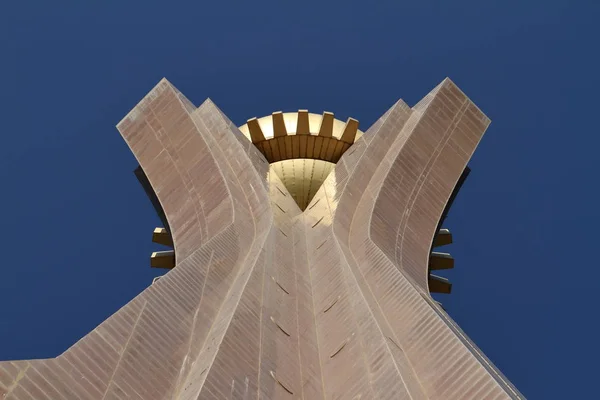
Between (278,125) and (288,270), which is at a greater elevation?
(278,125)

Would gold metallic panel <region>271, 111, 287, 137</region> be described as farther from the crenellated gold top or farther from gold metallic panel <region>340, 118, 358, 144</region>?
gold metallic panel <region>340, 118, 358, 144</region>

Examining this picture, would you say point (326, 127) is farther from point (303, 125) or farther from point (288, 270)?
point (288, 270)

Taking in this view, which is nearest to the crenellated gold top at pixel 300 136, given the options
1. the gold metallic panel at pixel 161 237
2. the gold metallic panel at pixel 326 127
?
the gold metallic panel at pixel 326 127

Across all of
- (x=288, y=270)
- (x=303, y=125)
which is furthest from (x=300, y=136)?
(x=288, y=270)

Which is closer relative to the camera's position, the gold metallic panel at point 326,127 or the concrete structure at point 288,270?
the concrete structure at point 288,270

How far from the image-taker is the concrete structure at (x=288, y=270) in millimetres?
10609

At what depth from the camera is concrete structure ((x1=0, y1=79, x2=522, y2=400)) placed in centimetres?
1061

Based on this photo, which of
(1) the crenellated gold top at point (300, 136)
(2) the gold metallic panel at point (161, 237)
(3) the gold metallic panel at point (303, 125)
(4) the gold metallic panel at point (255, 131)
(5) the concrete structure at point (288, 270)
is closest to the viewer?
(5) the concrete structure at point (288, 270)

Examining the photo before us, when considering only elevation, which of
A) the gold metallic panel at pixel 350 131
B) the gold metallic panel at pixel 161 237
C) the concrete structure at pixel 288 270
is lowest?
the gold metallic panel at pixel 161 237

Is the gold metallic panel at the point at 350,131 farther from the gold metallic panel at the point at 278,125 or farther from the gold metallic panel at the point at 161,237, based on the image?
the gold metallic panel at the point at 161,237

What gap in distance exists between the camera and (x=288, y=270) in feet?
52.7

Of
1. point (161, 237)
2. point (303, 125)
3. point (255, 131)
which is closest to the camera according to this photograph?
point (161, 237)

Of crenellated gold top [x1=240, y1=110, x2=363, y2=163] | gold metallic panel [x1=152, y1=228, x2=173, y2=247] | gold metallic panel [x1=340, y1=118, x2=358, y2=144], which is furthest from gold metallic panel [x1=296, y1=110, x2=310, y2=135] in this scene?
gold metallic panel [x1=152, y1=228, x2=173, y2=247]

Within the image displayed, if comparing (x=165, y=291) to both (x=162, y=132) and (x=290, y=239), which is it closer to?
(x=290, y=239)
